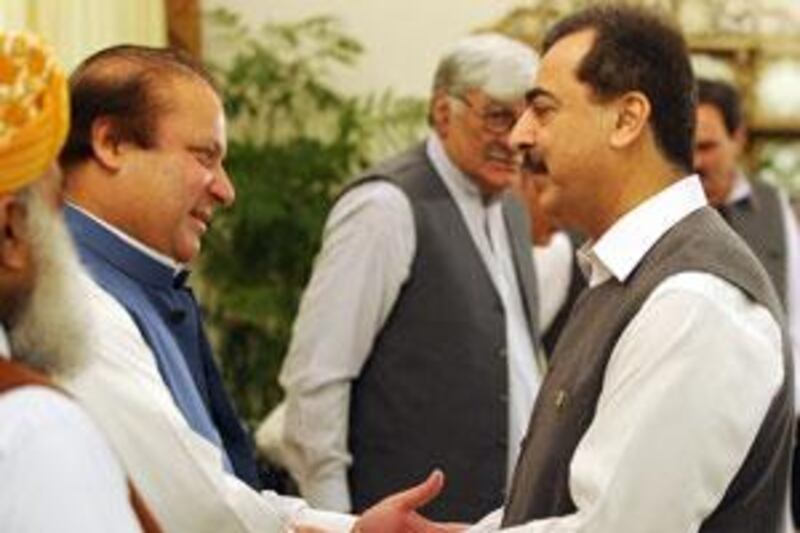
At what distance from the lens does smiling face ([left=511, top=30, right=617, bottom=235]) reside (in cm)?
274

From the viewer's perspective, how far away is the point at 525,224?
4527 mm

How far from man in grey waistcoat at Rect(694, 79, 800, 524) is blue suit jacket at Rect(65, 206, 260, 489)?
2079 millimetres

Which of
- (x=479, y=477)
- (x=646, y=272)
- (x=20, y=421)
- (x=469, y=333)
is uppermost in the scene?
(x=20, y=421)

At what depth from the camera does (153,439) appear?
8.50 feet

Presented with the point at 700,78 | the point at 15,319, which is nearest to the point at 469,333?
the point at 700,78

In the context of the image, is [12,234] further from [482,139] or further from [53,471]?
[482,139]

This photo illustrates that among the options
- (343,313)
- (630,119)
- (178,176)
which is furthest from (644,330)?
(343,313)

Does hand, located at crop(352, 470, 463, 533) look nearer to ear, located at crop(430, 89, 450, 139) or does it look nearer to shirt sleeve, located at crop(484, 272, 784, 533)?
shirt sleeve, located at crop(484, 272, 784, 533)

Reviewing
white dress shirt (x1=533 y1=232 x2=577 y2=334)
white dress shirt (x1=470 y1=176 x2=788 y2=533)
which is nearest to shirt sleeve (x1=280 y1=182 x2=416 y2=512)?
white dress shirt (x1=533 y1=232 x2=577 y2=334)

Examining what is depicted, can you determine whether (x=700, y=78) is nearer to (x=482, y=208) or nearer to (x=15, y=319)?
(x=482, y=208)

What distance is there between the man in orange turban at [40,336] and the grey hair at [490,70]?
2.41 metres

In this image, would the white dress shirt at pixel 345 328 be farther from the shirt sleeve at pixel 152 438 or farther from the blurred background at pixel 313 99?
the blurred background at pixel 313 99

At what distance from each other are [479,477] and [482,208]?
24.0 inches

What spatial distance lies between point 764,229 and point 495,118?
982 millimetres
